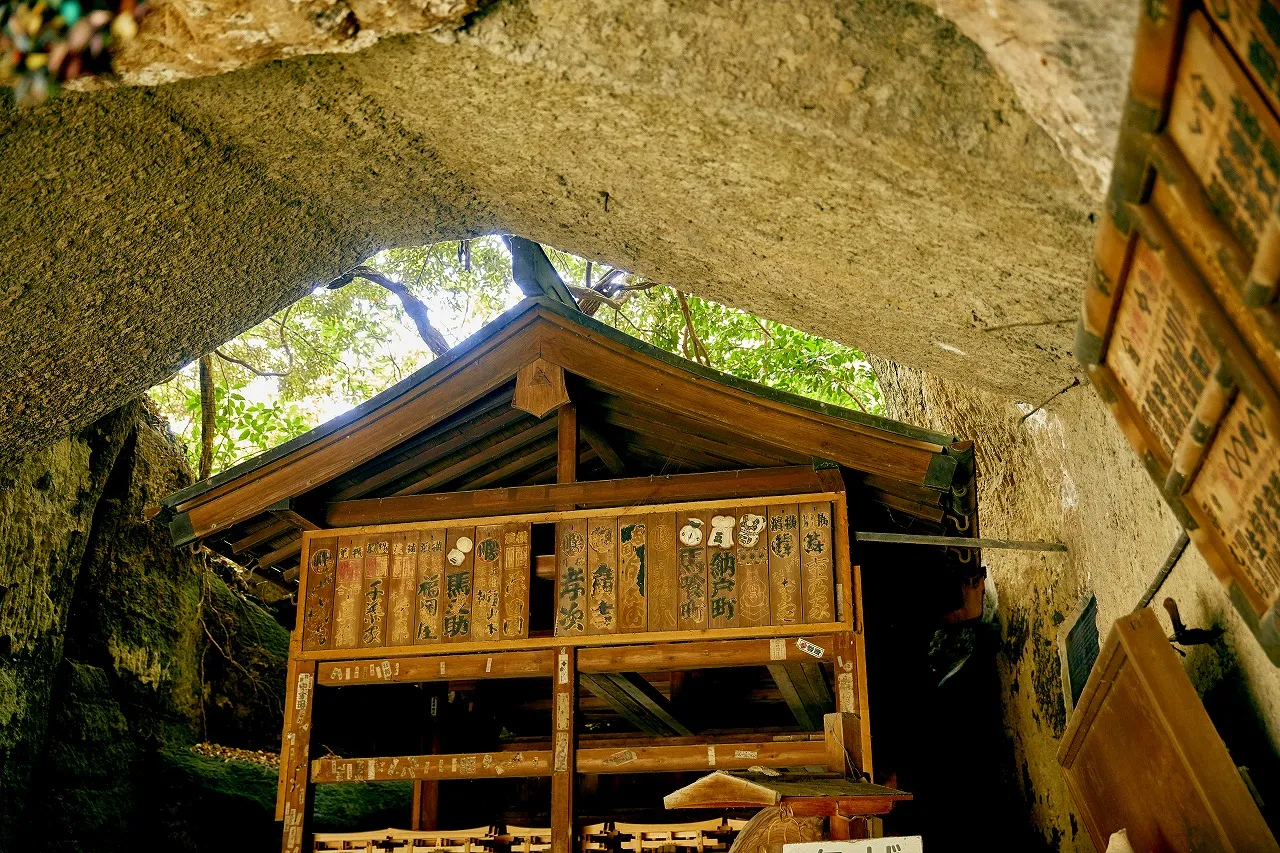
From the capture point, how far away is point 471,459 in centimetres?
710

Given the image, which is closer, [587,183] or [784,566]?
[587,183]

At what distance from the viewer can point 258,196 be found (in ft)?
16.9

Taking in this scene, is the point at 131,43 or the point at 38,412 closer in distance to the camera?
the point at 131,43

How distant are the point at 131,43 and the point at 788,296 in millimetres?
3139

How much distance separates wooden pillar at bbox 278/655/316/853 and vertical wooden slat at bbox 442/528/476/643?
38.9 inches

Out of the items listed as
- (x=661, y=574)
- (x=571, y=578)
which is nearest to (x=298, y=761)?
(x=571, y=578)

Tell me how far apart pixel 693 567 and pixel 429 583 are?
178cm

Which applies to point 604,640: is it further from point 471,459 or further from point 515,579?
point 471,459

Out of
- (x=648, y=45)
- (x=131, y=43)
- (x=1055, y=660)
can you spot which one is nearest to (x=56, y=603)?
(x=131, y=43)

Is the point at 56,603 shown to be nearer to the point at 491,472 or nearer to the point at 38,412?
the point at 38,412

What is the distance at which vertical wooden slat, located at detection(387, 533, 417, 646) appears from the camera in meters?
6.50

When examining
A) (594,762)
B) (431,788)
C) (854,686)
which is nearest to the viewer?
(854,686)

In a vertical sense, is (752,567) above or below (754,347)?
below

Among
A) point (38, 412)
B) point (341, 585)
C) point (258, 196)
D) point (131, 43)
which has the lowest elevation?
point (341, 585)
